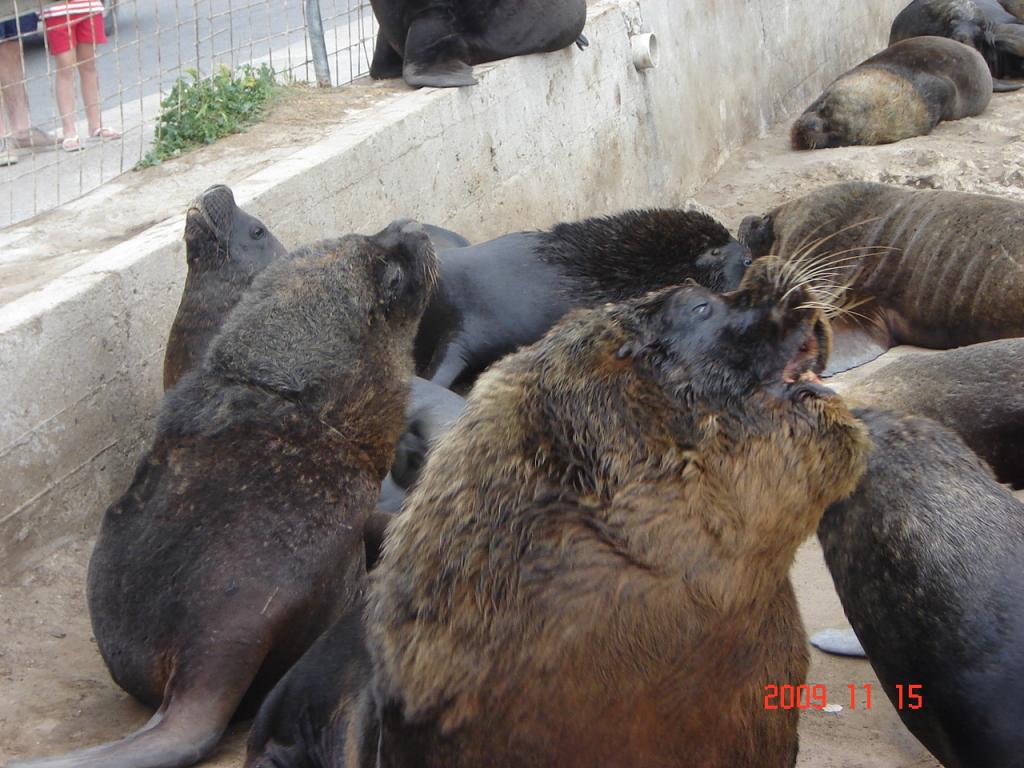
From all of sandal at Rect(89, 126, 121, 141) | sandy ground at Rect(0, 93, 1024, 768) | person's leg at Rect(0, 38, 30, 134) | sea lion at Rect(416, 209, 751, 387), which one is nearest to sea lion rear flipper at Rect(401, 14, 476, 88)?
sandal at Rect(89, 126, 121, 141)

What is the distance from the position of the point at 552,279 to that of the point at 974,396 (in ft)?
6.16

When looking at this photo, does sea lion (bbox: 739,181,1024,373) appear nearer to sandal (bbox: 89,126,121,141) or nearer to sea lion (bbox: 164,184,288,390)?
sea lion (bbox: 164,184,288,390)

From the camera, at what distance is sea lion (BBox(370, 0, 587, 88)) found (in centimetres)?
761

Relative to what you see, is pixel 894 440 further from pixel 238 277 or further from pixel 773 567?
pixel 238 277

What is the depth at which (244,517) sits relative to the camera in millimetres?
3695

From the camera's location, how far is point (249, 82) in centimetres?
714

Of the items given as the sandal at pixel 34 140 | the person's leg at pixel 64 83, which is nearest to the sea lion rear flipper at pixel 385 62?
the person's leg at pixel 64 83

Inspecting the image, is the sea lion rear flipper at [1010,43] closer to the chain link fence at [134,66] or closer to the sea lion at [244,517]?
the chain link fence at [134,66]

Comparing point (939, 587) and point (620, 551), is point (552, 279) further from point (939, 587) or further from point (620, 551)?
point (620, 551)

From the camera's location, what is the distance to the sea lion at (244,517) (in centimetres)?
363

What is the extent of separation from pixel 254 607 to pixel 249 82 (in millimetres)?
4159

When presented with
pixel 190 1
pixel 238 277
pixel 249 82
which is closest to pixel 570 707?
pixel 238 277

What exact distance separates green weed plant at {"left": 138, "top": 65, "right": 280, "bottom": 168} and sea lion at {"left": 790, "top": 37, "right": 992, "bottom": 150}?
4832 mm

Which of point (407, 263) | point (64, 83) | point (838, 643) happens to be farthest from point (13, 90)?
point (838, 643)
